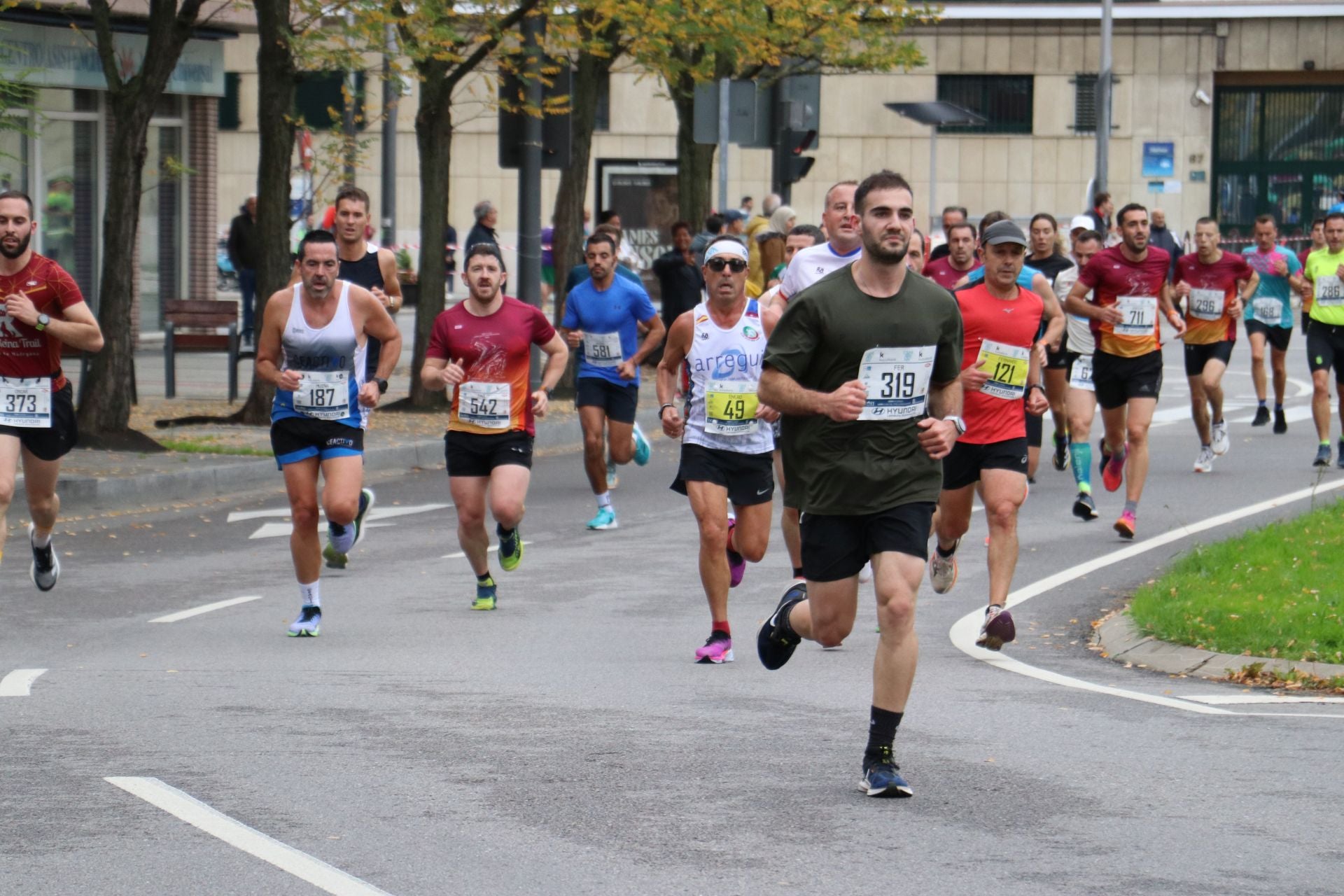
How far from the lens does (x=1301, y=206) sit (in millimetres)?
49281

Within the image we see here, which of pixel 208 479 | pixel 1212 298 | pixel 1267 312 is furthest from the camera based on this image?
pixel 1267 312

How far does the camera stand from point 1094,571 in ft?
40.7

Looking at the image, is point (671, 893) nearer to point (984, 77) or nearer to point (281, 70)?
point (281, 70)

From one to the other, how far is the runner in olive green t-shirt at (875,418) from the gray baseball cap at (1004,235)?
297 cm

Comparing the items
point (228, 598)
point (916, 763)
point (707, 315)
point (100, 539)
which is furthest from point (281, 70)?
point (916, 763)

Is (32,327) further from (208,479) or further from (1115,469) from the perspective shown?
(1115,469)

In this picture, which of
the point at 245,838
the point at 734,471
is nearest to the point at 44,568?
the point at 734,471

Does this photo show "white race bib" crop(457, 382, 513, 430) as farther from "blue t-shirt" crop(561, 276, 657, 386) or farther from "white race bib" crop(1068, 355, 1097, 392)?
"white race bib" crop(1068, 355, 1097, 392)

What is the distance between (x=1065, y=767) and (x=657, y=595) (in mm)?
4702

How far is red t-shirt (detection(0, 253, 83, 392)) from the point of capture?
10133 millimetres

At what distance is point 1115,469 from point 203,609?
6.22m

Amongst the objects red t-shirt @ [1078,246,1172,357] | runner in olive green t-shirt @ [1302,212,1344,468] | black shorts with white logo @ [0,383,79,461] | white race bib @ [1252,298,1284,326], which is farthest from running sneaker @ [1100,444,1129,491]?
black shorts with white logo @ [0,383,79,461]

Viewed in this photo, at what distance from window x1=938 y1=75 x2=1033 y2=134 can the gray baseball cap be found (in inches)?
1540

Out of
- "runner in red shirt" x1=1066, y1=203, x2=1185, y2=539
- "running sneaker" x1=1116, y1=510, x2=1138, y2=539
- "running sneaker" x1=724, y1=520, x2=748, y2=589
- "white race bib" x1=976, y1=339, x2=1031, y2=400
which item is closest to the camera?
"white race bib" x1=976, y1=339, x2=1031, y2=400
